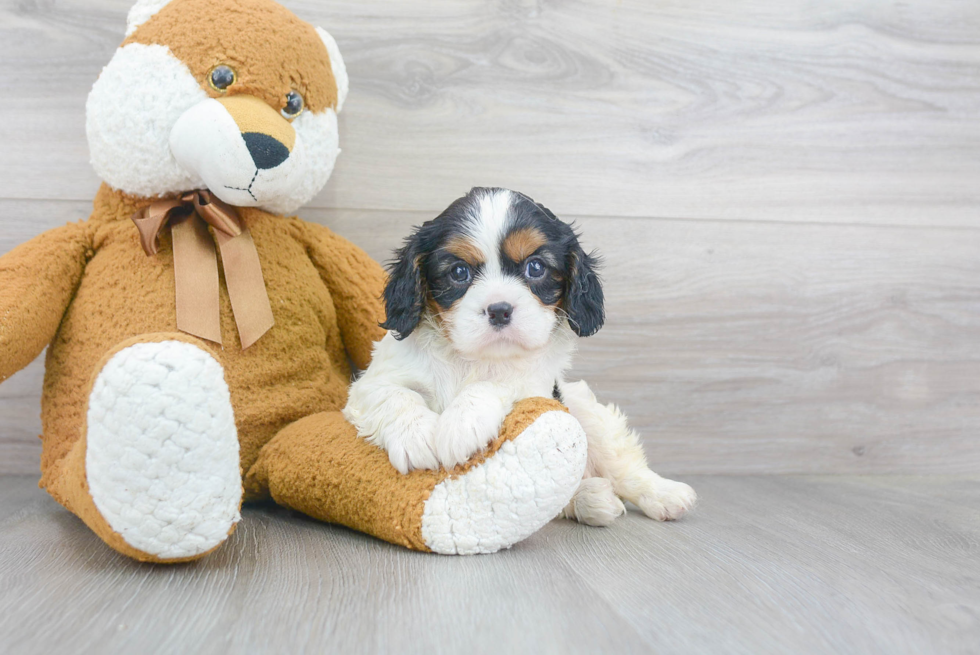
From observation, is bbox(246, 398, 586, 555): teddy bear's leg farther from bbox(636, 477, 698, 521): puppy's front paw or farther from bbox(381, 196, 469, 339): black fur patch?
bbox(636, 477, 698, 521): puppy's front paw

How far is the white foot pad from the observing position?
1175mm

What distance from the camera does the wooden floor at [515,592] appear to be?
0.92 meters

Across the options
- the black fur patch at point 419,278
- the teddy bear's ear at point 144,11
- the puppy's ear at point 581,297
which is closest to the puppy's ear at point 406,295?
the black fur patch at point 419,278

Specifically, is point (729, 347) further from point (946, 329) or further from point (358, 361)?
point (358, 361)

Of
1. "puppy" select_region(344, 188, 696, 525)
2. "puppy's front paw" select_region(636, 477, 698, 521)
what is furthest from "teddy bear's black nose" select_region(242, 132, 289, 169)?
"puppy's front paw" select_region(636, 477, 698, 521)

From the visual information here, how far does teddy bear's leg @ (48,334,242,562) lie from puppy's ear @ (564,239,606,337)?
2.04 feet

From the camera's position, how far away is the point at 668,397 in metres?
2.04

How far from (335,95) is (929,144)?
5.24 ft

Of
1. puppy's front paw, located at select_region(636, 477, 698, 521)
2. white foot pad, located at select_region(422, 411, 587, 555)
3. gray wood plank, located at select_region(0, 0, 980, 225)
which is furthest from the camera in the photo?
gray wood plank, located at select_region(0, 0, 980, 225)

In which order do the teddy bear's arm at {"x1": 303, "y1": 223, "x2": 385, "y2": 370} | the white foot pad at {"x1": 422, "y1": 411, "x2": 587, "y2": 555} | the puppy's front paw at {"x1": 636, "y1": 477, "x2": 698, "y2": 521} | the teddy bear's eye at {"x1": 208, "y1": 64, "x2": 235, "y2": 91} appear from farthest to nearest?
the teddy bear's arm at {"x1": 303, "y1": 223, "x2": 385, "y2": 370}
the puppy's front paw at {"x1": 636, "y1": 477, "x2": 698, "y2": 521}
the teddy bear's eye at {"x1": 208, "y1": 64, "x2": 235, "y2": 91}
the white foot pad at {"x1": 422, "y1": 411, "x2": 587, "y2": 555}

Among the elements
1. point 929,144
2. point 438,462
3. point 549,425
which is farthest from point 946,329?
point 438,462

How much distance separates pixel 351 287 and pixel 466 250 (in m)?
0.45

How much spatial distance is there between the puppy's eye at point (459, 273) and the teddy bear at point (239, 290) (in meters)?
0.24

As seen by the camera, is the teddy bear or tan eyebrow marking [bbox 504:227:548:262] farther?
tan eyebrow marking [bbox 504:227:548:262]
